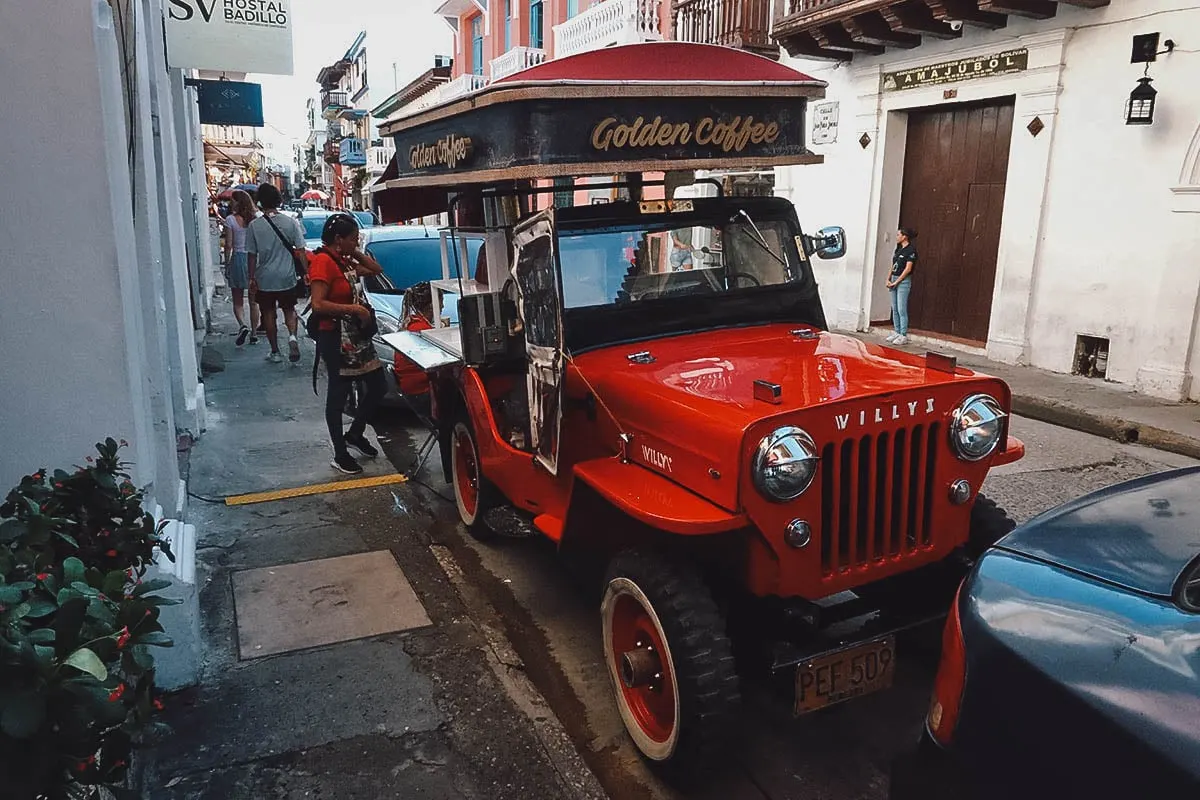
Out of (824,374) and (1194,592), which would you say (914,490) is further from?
(1194,592)

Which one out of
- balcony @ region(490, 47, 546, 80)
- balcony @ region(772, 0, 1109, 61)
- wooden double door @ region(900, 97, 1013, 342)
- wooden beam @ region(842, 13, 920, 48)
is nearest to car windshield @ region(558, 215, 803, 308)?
balcony @ region(772, 0, 1109, 61)

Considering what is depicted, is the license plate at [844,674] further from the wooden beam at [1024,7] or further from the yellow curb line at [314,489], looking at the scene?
the wooden beam at [1024,7]

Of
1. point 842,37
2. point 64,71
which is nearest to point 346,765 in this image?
point 64,71

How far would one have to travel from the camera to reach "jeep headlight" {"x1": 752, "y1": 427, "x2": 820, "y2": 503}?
276 cm

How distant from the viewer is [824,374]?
332 cm

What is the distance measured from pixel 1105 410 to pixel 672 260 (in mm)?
6079

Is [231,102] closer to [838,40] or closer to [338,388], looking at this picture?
[338,388]

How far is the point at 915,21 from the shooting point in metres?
10.8

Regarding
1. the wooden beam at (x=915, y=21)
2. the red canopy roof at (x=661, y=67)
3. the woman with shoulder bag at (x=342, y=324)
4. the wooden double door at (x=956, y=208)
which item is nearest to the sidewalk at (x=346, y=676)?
the woman with shoulder bag at (x=342, y=324)

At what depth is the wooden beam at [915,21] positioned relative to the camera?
34.9 ft

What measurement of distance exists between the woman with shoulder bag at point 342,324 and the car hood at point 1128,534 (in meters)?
4.94

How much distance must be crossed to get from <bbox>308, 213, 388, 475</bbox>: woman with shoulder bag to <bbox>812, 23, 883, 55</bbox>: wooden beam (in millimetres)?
8294

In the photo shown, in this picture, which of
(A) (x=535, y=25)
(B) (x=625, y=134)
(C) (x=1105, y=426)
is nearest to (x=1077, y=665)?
(B) (x=625, y=134)

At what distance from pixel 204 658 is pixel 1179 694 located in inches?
146
